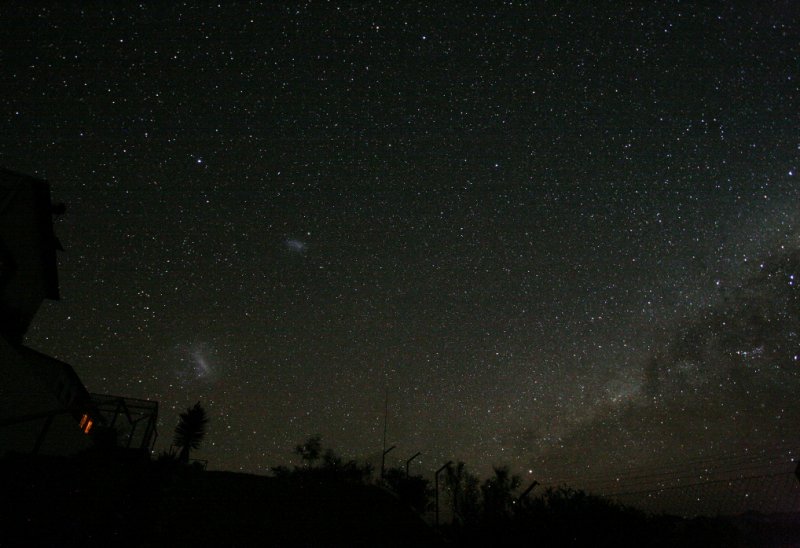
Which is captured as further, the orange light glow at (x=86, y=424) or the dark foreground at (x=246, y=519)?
the orange light glow at (x=86, y=424)

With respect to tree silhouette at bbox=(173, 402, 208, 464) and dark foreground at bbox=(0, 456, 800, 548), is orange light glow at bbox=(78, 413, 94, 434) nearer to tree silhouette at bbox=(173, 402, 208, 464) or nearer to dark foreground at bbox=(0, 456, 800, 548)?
tree silhouette at bbox=(173, 402, 208, 464)

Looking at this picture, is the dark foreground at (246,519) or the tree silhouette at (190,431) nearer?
the dark foreground at (246,519)

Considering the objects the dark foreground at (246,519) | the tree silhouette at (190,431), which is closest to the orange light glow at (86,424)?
the tree silhouette at (190,431)

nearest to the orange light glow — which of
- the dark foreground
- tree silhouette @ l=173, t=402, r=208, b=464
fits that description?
tree silhouette @ l=173, t=402, r=208, b=464

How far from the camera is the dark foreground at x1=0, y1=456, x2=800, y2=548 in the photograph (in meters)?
6.94

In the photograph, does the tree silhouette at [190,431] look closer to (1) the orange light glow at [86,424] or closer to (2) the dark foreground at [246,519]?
(1) the orange light glow at [86,424]

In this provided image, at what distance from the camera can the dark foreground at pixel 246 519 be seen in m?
6.94

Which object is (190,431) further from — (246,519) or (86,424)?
(246,519)

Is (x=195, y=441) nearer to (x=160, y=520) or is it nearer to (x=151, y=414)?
(x=151, y=414)

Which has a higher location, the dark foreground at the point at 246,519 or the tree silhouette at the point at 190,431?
the tree silhouette at the point at 190,431

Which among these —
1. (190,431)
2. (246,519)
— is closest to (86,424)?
(190,431)

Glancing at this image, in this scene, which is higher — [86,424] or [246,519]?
[86,424]

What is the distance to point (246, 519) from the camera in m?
9.25

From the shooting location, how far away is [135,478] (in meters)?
9.70
